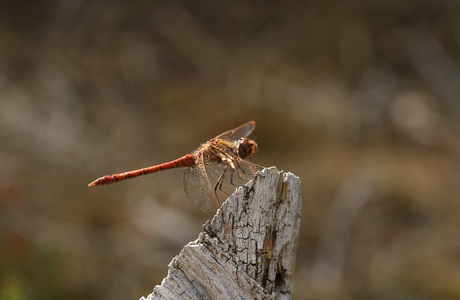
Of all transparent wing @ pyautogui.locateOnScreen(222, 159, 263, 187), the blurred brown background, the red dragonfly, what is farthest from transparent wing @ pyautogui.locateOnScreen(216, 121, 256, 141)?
the blurred brown background

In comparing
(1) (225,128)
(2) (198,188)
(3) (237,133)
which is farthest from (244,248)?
(1) (225,128)

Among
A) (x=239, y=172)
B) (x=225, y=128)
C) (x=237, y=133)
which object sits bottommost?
(x=239, y=172)

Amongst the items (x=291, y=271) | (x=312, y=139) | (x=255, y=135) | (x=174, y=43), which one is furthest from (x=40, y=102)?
(x=291, y=271)

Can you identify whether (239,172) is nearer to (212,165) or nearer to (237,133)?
(212,165)

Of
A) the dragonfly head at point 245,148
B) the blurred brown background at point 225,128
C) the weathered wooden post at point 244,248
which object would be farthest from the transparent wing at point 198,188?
the blurred brown background at point 225,128

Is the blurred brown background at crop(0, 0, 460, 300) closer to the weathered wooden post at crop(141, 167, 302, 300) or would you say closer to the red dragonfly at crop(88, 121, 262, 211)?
the red dragonfly at crop(88, 121, 262, 211)

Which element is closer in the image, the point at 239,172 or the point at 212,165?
the point at 239,172

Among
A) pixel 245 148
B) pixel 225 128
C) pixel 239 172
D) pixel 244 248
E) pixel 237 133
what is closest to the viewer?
pixel 244 248

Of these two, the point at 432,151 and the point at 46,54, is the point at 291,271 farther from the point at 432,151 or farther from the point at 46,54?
the point at 46,54
